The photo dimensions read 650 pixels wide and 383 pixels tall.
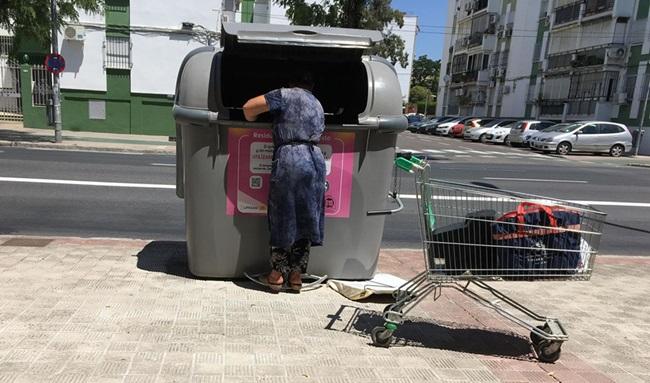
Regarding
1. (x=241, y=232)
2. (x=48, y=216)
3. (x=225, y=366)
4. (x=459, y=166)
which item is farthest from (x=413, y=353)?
(x=459, y=166)

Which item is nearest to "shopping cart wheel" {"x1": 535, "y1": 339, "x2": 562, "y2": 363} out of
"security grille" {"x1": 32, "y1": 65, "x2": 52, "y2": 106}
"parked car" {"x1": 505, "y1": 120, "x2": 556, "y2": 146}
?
"security grille" {"x1": 32, "y1": 65, "x2": 52, "y2": 106}

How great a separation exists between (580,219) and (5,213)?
7.26 meters

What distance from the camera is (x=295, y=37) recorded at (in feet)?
13.2

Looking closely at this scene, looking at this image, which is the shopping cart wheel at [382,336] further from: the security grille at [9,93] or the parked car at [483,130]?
the parked car at [483,130]

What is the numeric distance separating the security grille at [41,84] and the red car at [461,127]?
26028 millimetres

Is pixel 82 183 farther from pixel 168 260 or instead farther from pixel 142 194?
pixel 168 260

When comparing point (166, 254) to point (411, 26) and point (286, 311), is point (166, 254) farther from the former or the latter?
point (411, 26)

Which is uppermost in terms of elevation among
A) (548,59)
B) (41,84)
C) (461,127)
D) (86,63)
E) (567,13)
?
(567,13)

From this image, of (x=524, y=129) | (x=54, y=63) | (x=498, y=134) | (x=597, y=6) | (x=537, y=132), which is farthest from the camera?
(x=597, y=6)

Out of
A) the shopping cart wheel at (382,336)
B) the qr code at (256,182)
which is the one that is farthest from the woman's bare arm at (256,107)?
the shopping cart wheel at (382,336)

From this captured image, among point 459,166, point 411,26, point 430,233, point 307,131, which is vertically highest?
point 411,26

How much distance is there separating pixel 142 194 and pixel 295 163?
594 cm

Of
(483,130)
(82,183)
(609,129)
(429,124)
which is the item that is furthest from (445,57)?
(82,183)

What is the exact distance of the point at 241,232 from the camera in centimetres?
443
